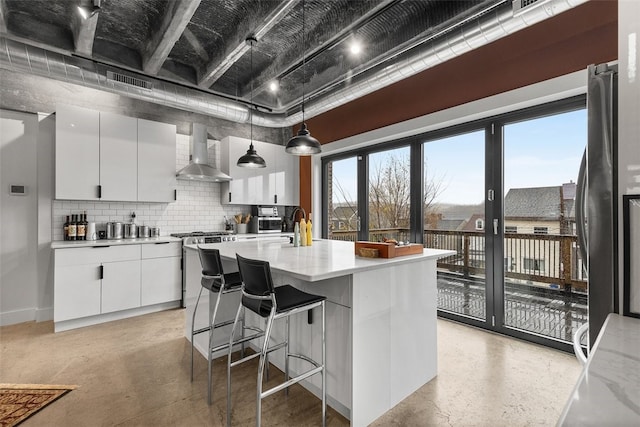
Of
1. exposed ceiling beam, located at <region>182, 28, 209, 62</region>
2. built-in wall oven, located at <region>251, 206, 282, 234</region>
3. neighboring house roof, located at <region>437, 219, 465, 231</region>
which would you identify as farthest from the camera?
built-in wall oven, located at <region>251, 206, 282, 234</region>

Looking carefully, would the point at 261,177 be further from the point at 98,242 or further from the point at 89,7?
the point at 89,7

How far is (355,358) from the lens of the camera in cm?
186

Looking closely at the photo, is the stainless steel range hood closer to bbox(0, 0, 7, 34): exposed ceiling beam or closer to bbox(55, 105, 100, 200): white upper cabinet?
bbox(55, 105, 100, 200): white upper cabinet

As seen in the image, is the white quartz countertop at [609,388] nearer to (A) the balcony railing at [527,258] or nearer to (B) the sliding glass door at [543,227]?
(A) the balcony railing at [527,258]

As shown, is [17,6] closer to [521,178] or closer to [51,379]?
[51,379]

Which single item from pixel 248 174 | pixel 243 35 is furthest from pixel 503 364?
pixel 248 174

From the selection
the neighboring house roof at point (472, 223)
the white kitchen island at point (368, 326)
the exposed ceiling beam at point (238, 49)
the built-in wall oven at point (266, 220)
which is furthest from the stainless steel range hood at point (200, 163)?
the neighboring house roof at point (472, 223)

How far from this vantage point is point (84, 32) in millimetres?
2996

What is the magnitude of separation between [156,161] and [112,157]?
0.53 m

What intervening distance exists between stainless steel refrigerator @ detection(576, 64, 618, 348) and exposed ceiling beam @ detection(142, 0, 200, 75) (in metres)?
2.77

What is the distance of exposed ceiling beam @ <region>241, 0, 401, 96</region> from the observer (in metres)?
2.84

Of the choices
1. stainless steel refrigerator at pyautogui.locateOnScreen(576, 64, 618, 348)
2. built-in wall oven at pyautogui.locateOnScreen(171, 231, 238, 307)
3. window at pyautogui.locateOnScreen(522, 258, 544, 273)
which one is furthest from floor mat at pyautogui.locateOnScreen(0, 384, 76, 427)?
window at pyautogui.locateOnScreen(522, 258, 544, 273)

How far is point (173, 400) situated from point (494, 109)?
374 centimetres

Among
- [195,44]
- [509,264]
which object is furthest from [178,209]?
[509,264]
